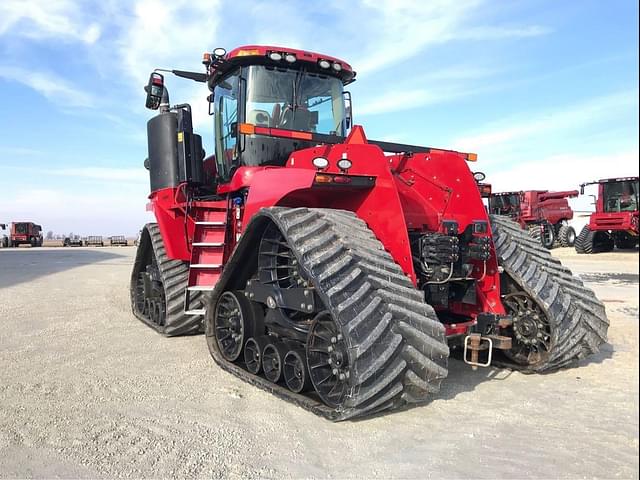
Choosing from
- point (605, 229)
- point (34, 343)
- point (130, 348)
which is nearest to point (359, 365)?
point (130, 348)

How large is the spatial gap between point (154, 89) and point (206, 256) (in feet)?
8.70

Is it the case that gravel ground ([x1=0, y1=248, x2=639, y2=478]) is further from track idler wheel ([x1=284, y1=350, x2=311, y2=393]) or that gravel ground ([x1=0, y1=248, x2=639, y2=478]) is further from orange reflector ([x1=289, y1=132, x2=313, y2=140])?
orange reflector ([x1=289, y1=132, x2=313, y2=140])

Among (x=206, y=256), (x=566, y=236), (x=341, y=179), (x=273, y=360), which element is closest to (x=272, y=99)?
(x=206, y=256)

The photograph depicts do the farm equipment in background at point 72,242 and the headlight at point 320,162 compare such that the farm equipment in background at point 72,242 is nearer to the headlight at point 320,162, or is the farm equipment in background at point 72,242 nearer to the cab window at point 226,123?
the cab window at point 226,123

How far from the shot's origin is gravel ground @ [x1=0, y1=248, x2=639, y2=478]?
128 inches

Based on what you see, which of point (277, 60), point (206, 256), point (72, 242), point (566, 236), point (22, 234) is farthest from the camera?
point (72, 242)

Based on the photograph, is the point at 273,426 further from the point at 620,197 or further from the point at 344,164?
the point at 620,197

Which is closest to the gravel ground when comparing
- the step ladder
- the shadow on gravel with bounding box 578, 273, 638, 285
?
the step ladder

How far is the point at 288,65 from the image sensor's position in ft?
20.4

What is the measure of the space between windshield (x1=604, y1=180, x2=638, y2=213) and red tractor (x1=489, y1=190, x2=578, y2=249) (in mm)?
4616

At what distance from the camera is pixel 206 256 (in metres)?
6.49

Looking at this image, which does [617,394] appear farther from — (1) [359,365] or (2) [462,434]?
(1) [359,365]

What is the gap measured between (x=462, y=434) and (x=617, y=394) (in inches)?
70.9

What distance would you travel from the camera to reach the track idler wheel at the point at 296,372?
4398 mm
